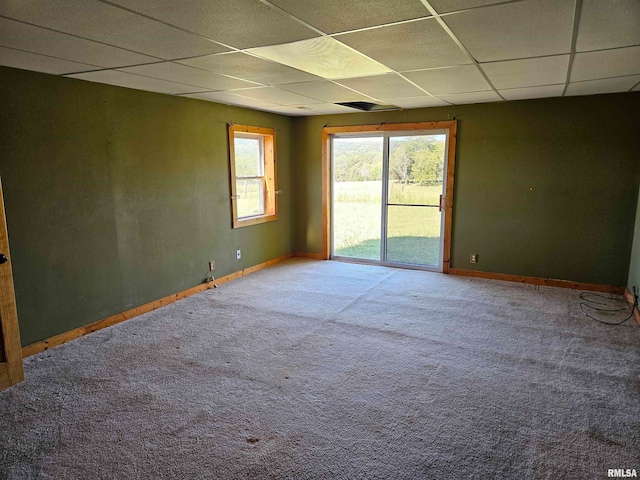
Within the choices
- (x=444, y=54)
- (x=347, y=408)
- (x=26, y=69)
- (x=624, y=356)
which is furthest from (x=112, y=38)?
(x=624, y=356)

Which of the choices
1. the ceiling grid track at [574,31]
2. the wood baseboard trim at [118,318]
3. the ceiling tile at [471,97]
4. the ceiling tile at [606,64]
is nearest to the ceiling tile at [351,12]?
the ceiling grid track at [574,31]

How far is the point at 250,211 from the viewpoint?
6.17 metres

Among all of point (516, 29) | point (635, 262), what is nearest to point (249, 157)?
point (516, 29)

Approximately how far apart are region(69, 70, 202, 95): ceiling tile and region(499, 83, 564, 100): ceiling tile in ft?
11.1

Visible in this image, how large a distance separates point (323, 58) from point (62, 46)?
1.70 metres

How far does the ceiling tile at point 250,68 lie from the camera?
2.93 metres

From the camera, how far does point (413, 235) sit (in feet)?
20.4

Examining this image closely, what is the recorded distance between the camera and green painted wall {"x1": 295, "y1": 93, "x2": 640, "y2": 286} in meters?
4.74

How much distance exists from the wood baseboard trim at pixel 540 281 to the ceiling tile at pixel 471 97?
2.28 meters

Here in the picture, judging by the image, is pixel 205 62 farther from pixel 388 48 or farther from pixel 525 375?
pixel 525 375

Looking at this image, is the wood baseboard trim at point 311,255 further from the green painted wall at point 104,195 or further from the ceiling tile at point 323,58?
the ceiling tile at point 323,58

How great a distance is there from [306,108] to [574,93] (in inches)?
128
